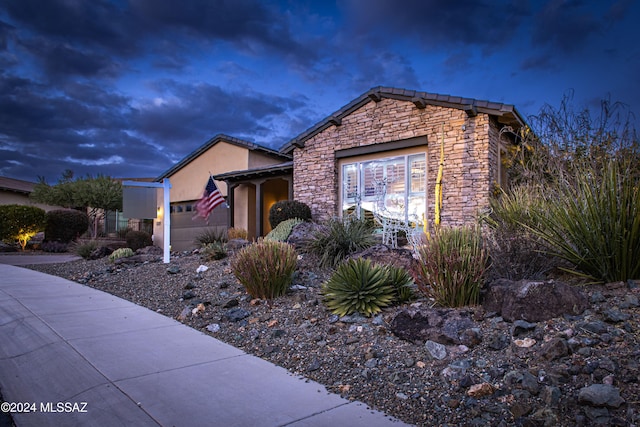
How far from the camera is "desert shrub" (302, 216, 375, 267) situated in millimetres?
8906

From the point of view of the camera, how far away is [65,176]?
36.2 metres

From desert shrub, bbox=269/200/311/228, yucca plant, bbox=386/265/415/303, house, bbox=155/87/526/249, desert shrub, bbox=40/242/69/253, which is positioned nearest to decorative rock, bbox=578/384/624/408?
yucca plant, bbox=386/265/415/303

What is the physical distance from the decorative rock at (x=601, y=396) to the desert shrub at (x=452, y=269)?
210 cm

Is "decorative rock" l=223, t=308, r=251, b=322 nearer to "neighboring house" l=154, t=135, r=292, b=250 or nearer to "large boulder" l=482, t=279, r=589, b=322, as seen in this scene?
"large boulder" l=482, t=279, r=589, b=322

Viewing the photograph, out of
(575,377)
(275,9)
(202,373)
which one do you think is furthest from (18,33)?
(575,377)

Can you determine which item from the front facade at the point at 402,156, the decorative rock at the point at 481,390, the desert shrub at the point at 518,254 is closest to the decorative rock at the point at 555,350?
the decorative rock at the point at 481,390

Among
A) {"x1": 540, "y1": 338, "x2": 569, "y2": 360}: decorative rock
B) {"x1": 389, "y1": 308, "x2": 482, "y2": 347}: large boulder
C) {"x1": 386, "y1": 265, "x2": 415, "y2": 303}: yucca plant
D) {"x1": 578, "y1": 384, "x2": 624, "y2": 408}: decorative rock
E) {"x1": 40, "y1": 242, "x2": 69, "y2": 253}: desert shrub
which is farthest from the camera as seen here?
{"x1": 40, "y1": 242, "x2": 69, "y2": 253}: desert shrub

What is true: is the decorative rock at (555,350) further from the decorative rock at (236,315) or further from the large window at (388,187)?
the large window at (388,187)

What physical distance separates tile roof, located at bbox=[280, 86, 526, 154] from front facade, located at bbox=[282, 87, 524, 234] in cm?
3

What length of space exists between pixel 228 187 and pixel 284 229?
7124mm

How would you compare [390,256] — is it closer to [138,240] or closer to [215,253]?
[215,253]

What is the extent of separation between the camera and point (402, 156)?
43.1ft

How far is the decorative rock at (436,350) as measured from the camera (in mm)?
4137

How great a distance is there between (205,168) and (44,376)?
17982 millimetres
